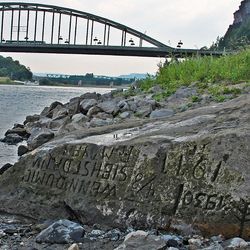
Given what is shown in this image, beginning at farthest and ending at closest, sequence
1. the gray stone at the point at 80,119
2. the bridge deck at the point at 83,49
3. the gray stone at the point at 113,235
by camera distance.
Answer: the bridge deck at the point at 83,49 < the gray stone at the point at 80,119 < the gray stone at the point at 113,235

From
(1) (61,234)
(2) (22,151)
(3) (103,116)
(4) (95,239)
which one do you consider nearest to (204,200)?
(4) (95,239)

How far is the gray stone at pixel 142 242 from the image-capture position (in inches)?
175

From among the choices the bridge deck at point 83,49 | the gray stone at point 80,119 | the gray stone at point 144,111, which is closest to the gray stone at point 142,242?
the gray stone at point 144,111

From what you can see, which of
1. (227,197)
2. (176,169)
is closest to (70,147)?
(176,169)

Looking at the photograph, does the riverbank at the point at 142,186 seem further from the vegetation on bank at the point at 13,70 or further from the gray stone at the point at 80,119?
the vegetation on bank at the point at 13,70

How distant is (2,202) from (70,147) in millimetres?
1084

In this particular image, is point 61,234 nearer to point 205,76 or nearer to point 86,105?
point 205,76

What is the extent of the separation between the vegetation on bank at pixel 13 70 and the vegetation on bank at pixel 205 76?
371 feet

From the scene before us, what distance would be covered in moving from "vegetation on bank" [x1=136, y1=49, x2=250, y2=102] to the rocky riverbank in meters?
5.44

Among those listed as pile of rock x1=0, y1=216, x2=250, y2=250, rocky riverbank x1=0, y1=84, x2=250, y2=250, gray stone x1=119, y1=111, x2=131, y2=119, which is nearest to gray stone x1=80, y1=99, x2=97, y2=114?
gray stone x1=119, y1=111, x2=131, y2=119

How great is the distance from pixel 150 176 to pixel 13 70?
130 metres

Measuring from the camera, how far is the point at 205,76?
14.7 m

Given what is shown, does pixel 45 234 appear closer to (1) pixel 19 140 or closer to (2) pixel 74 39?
(1) pixel 19 140

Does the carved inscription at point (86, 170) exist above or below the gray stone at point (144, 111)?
below
